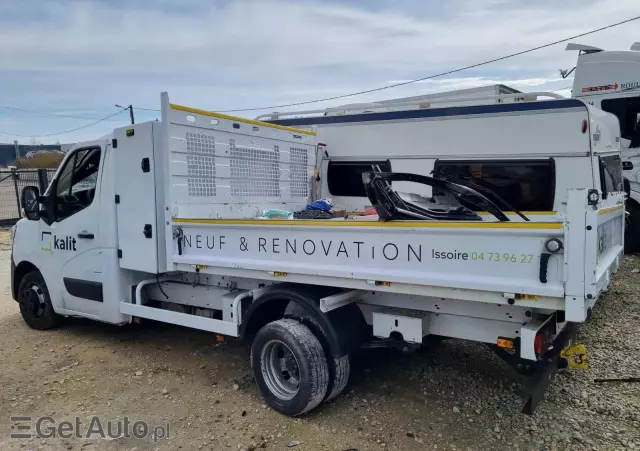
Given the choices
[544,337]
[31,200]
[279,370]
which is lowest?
[279,370]

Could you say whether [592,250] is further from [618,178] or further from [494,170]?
[618,178]

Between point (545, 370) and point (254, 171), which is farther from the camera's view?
point (254, 171)

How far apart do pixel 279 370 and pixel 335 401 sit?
54 cm

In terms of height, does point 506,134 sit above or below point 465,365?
above

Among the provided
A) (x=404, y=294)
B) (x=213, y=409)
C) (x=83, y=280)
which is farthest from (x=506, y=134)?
(x=83, y=280)

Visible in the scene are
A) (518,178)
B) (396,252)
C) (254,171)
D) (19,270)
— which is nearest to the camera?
(396,252)

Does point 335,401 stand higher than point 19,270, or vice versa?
point 19,270

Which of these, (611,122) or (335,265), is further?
(611,122)

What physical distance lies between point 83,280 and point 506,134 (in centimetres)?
476

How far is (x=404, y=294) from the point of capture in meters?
3.68

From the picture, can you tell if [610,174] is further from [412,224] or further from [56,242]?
[56,242]

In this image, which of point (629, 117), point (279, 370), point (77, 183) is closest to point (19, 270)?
point (77, 183)

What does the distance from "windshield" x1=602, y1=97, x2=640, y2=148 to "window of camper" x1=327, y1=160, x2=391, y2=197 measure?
5.58 metres

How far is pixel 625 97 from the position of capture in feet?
29.5
